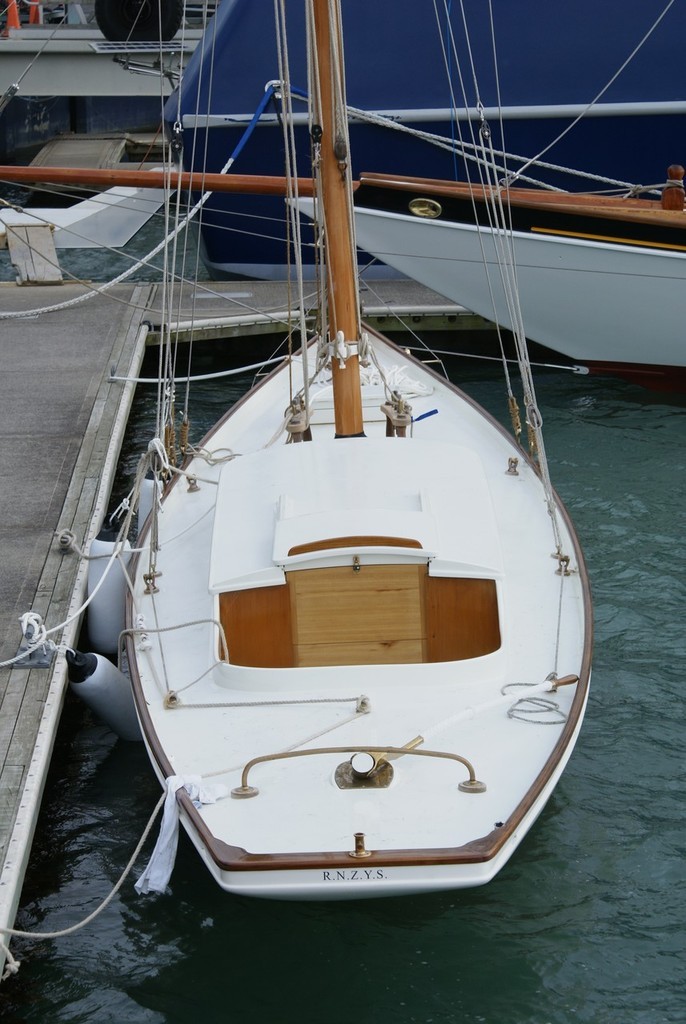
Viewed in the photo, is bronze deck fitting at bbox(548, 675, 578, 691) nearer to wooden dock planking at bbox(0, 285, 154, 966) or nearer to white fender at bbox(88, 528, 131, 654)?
wooden dock planking at bbox(0, 285, 154, 966)

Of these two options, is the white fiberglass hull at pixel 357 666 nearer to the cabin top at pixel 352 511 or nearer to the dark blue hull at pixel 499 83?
the cabin top at pixel 352 511

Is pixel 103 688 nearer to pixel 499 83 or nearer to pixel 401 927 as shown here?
pixel 401 927

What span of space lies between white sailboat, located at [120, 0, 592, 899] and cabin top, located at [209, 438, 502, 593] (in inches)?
0.5

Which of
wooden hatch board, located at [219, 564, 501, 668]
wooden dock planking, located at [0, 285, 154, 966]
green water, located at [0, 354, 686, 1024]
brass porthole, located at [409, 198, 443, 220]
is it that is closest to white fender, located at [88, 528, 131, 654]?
wooden dock planking, located at [0, 285, 154, 966]

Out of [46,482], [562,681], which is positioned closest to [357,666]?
[562,681]

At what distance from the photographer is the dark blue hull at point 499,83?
13797mm

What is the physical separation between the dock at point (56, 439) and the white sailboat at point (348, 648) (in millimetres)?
625

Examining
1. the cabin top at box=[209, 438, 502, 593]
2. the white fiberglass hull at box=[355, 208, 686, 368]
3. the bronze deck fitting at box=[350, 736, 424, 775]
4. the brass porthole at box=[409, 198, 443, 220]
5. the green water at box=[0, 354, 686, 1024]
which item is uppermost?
the brass porthole at box=[409, 198, 443, 220]

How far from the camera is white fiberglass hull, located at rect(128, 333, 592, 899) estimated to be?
15.0ft

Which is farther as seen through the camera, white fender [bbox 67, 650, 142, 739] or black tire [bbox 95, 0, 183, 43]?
black tire [bbox 95, 0, 183, 43]

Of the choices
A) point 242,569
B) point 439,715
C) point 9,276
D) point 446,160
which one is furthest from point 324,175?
point 9,276

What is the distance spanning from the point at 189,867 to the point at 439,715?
1.47 m

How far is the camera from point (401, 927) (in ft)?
17.1

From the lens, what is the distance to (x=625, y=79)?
1383 centimetres
